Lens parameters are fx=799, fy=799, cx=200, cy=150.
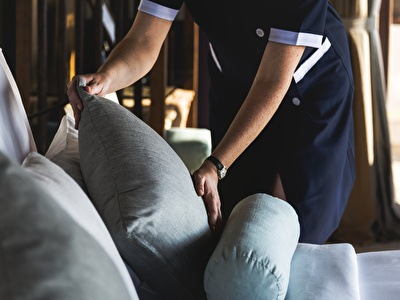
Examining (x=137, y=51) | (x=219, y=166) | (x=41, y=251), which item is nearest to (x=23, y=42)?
(x=137, y=51)

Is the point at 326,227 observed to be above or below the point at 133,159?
below

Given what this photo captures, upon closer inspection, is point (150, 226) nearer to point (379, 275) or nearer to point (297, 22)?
point (379, 275)

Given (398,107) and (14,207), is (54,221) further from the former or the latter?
(398,107)

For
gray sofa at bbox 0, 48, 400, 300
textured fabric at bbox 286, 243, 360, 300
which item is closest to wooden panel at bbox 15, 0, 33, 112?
gray sofa at bbox 0, 48, 400, 300

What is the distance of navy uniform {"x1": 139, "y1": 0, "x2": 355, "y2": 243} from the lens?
6.84 feet

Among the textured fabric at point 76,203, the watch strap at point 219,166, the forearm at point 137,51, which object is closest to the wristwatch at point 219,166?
the watch strap at point 219,166

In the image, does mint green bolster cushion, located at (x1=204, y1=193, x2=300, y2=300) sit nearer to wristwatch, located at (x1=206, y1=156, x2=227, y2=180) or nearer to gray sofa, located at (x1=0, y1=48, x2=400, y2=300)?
gray sofa, located at (x1=0, y1=48, x2=400, y2=300)

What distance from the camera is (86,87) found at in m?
1.76

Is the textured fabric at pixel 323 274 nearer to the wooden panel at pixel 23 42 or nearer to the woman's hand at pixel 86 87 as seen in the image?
the woman's hand at pixel 86 87

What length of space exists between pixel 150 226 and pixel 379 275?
0.62 meters

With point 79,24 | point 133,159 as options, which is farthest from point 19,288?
point 79,24

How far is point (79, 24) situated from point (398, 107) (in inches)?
156

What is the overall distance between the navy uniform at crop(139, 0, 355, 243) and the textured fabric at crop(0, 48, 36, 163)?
0.61 meters

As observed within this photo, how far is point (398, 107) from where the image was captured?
20.7 ft
